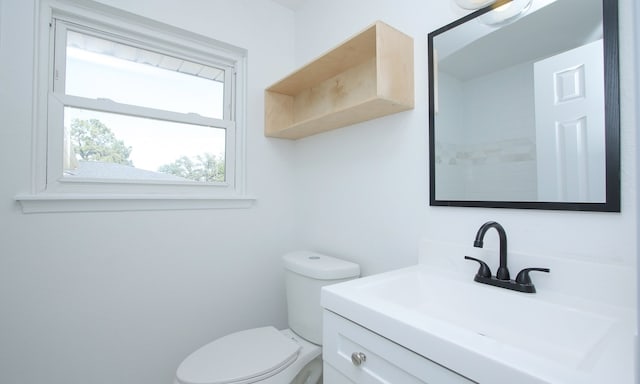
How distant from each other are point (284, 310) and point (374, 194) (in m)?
1.03

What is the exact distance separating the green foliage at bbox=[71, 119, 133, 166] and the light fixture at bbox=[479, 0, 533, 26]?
67.0 inches

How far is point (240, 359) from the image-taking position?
1.23 metres

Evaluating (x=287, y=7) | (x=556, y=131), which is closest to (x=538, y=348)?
(x=556, y=131)

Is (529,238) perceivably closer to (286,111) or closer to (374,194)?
(374,194)

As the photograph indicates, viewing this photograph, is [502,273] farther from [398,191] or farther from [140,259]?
[140,259]

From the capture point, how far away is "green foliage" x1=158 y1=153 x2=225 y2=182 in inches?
66.2

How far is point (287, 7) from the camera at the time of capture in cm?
203

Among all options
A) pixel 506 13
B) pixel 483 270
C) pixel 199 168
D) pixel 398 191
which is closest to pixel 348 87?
pixel 398 191

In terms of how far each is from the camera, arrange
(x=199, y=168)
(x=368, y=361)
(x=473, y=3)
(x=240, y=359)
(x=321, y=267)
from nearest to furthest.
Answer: (x=368, y=361) → (x=473, y=3) → (x=240, y=359) → (x=321, y=267) → (x=199, y=168)

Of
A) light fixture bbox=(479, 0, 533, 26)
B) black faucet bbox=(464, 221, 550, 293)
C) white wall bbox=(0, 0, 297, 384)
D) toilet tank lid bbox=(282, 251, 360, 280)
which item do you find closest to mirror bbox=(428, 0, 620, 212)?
light fixture bbox=(479, 0, 533, 26)

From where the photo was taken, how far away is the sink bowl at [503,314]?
0.72 meters

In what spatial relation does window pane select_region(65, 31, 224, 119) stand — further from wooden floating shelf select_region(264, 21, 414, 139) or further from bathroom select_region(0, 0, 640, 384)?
Result: wooden floating shelf select_region(264, 21, 414, 139)

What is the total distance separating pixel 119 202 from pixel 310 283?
101 centimetres

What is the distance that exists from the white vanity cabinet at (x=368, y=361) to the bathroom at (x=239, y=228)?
0.52m
